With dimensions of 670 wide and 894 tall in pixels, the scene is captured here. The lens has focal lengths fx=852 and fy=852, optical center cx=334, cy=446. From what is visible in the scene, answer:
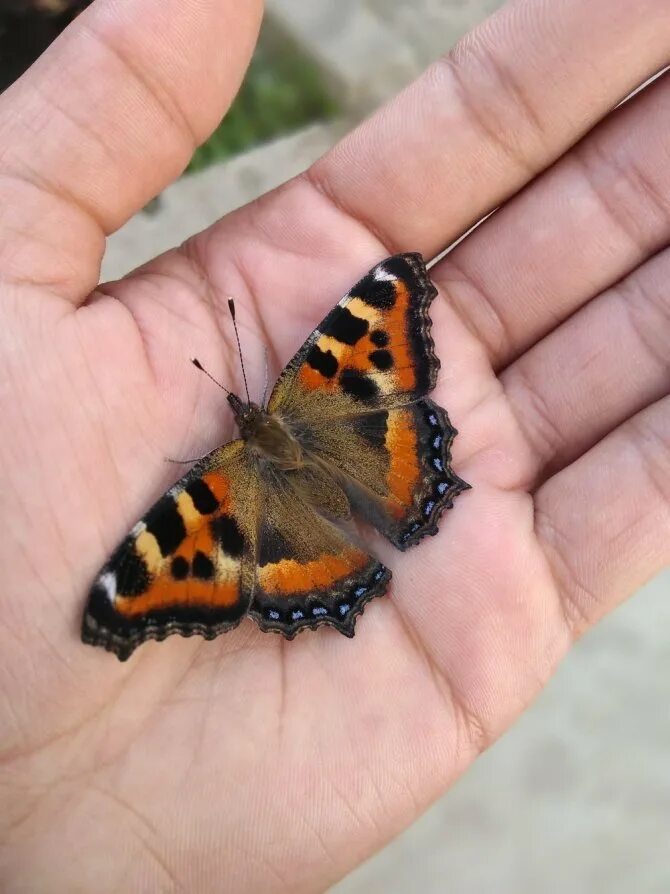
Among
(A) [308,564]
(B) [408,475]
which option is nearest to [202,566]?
(A) [308,564]

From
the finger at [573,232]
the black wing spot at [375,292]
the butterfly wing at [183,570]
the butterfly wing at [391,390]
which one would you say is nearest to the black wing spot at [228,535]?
the butterfly wing at [183,570]

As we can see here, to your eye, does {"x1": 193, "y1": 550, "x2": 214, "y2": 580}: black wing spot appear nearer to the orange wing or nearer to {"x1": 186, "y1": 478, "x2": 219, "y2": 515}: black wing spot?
{"x1": 186, "y1": 478, "x2": 219, "y2": 515}: black wing spot

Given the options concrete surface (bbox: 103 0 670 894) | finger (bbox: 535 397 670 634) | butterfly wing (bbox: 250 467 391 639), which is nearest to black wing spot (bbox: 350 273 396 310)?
butterfly wing (bbox: 250 467 391 639)

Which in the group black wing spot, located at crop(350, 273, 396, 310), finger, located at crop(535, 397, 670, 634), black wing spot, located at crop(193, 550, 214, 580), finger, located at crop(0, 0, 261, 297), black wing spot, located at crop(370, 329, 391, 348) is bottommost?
finger, located at crop(535, 397, 670, 634)

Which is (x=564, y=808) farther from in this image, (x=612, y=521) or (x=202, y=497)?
(x=202, y=497)

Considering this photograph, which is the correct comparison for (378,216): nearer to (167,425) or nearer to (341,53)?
(167,425)

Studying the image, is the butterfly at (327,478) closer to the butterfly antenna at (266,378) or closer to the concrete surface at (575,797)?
the butterfly antenna at (266,378)
